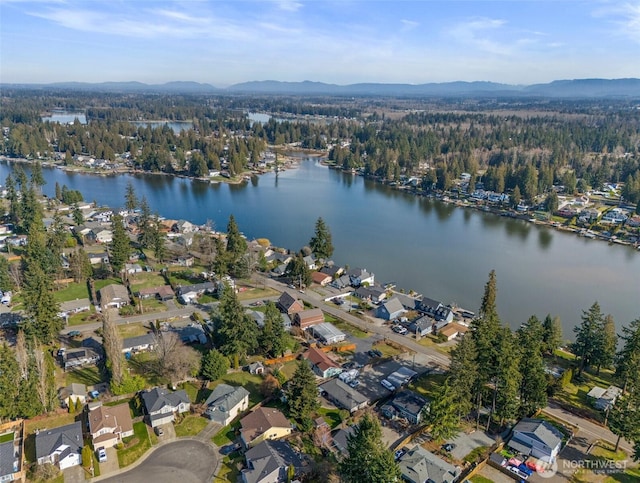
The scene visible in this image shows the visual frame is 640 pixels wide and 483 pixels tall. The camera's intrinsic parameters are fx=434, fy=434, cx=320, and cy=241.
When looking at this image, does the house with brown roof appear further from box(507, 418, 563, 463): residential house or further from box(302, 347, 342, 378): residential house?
box(507, 418, 563, 463): residential house

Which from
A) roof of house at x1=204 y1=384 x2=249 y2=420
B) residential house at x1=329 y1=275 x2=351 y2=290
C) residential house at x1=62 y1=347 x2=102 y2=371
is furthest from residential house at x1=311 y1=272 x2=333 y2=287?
residential house at x1=62 y1=347 x2=102 y2=371

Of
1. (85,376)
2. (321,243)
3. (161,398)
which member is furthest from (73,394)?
(321,243)

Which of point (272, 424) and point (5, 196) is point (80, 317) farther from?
point (5, 196)

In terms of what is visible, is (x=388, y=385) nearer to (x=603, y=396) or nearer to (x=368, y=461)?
(x=368, y=461)

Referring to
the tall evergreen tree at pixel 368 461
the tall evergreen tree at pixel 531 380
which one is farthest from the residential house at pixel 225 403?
the tall evergreen tree at pixel 531 380

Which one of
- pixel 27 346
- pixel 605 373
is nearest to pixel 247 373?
pixel 27 346

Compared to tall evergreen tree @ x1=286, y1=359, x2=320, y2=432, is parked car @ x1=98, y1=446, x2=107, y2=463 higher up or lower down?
lower down
